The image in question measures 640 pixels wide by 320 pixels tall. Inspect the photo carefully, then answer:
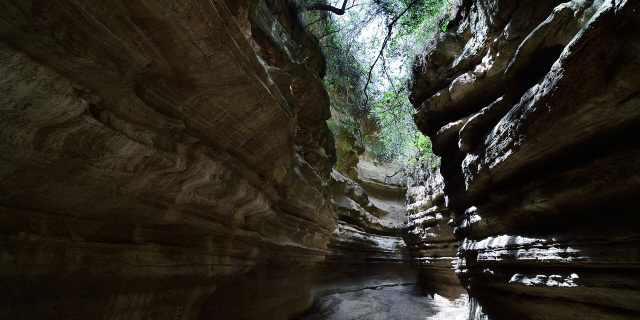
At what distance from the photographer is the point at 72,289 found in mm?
1768

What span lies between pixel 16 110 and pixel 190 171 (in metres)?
1.03

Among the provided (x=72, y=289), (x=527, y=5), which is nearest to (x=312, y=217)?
(x=72, y=289)

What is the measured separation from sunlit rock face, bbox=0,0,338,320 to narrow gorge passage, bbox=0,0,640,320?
0.01m

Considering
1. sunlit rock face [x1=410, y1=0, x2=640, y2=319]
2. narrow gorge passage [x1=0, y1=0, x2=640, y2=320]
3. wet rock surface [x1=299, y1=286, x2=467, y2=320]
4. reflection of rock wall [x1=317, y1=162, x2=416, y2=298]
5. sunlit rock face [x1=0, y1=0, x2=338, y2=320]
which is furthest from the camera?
reflection of rock wall [x1=317, y1=162, x2=416, y2=298]

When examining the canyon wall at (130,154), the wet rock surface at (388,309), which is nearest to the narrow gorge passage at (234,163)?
the canyon wall at (130,154)

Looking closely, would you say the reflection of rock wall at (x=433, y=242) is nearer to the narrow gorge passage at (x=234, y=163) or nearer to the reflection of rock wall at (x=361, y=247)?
the reflection of rock wall at (x=361, y=247)

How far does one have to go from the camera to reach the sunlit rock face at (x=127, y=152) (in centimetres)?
130

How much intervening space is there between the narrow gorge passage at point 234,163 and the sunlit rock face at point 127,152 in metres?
0.01

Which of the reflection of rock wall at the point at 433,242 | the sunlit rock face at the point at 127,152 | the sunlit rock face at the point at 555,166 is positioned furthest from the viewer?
the reflection of rock wall at the point at 433,242

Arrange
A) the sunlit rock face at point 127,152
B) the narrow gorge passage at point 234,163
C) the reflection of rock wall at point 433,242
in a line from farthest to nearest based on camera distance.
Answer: the reflection of rock wall at point 433,242, the narrow gorge passage at point 234,163, the sunlit rock face at point 127,152

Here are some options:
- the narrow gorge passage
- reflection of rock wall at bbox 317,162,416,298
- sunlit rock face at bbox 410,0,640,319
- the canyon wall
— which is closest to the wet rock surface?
the narrow gorge passage

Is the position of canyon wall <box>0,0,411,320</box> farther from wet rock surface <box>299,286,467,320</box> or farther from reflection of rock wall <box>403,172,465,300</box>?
reflection of rock wall <box>403,172,465,300</box>

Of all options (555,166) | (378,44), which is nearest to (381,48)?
(378,44)

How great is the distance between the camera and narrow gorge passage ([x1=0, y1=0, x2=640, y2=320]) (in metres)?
1.43
